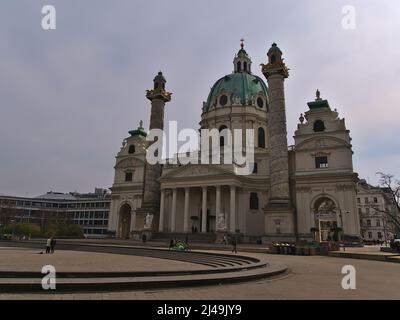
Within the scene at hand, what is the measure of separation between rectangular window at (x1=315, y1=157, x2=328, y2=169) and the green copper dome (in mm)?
19881

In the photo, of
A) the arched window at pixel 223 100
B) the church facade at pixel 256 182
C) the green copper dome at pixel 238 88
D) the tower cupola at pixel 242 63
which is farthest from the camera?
the tower cupola at pixel 242 63

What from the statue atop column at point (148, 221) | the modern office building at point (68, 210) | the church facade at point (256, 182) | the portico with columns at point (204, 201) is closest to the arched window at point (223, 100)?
the church facade at point (256, 182)

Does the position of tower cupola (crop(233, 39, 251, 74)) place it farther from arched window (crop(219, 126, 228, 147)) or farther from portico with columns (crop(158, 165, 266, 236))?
portico with columns (crop(158, 165, 266, 236))

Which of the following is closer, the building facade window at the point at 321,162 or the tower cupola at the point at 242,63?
the building facade window at the point at 321,162

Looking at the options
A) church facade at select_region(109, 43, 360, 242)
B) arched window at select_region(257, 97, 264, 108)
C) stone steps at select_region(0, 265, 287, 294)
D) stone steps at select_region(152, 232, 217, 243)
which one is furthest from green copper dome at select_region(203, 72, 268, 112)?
stone steps at select_region(0, 265, 287, 294)

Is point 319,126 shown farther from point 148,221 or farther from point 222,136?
point 148,221

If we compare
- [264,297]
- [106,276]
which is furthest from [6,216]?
[264,297]

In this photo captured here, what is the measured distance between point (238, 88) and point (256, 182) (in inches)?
851

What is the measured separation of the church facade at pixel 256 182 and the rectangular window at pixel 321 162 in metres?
0.14

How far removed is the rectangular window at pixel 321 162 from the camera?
159ft

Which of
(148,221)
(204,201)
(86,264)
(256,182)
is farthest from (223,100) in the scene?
(86,264)

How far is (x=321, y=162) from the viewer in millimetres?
48625

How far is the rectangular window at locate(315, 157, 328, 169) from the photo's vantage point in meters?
48.4

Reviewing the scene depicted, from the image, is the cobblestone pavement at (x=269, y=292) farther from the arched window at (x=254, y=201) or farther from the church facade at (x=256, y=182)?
the arched window at (x=254, y=201)
